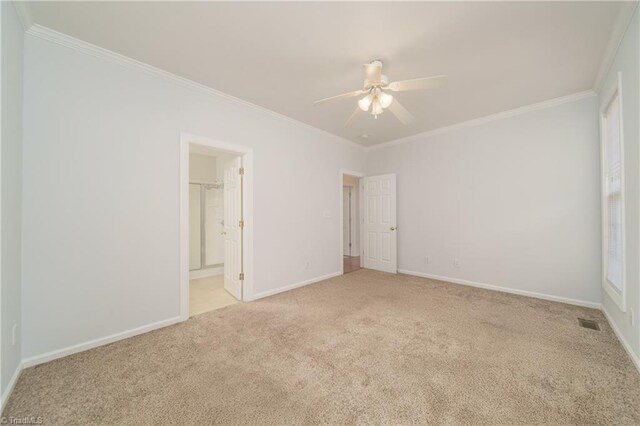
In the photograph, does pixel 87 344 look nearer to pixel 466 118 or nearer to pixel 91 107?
pixel 91 107

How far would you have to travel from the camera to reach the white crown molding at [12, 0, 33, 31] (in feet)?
5.57

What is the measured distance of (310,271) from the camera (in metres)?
4.19

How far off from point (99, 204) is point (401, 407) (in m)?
2.92

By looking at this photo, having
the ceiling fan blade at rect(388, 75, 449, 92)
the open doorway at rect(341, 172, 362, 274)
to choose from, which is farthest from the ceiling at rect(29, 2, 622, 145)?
the open doorway at rect(341, 172, 362, 274)

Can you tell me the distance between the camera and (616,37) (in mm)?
2078

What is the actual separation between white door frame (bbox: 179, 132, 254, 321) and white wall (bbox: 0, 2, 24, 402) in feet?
3.74

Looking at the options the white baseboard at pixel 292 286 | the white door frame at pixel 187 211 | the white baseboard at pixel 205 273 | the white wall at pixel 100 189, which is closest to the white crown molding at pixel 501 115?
the white baseboard at pixel 292 286

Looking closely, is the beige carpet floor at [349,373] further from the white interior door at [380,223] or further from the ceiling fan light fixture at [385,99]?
the ceiling fan light fixture at [385,99]

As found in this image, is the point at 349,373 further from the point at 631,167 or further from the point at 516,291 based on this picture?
the point at 516,291

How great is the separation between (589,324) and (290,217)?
12.4 feet

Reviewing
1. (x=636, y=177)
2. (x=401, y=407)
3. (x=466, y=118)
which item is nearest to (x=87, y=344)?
(x=401, y=407)

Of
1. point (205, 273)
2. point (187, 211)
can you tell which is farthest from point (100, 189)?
point (205, 273)

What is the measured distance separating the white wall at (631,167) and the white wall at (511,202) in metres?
1.17

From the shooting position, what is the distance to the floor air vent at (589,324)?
2516mm
